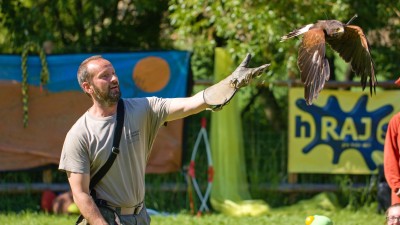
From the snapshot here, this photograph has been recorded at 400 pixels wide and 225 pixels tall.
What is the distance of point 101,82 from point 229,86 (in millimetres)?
722

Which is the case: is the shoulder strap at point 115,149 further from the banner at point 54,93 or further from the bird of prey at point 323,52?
the banner at point 54,93

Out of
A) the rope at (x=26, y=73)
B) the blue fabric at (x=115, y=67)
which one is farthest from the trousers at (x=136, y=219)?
the rope at (x=26, y=73)

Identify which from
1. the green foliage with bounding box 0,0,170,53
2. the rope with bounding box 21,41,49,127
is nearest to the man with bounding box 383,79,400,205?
the rope with bounding box 21,41,49,127

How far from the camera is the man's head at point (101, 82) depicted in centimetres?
447

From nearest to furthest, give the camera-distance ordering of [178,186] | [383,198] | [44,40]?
[383,198]
[178,186]
[44,40]

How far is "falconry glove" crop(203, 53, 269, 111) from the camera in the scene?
4.22 m

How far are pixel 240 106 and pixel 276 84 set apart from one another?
81 centimetres

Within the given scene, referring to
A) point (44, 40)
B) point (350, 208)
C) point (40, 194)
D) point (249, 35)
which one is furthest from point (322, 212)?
point (44, 40)

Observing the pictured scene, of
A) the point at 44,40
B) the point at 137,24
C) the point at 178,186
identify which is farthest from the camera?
the point at 137,24

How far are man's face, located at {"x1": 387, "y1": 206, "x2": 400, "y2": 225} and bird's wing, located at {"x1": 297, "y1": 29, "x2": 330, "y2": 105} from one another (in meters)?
0.86

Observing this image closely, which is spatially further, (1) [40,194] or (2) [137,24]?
(2) [137,24]

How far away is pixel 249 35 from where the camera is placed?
33.0 ft

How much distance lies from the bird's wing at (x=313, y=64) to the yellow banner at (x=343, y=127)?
14.4 feet

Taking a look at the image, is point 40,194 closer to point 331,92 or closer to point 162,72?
point 162,72
